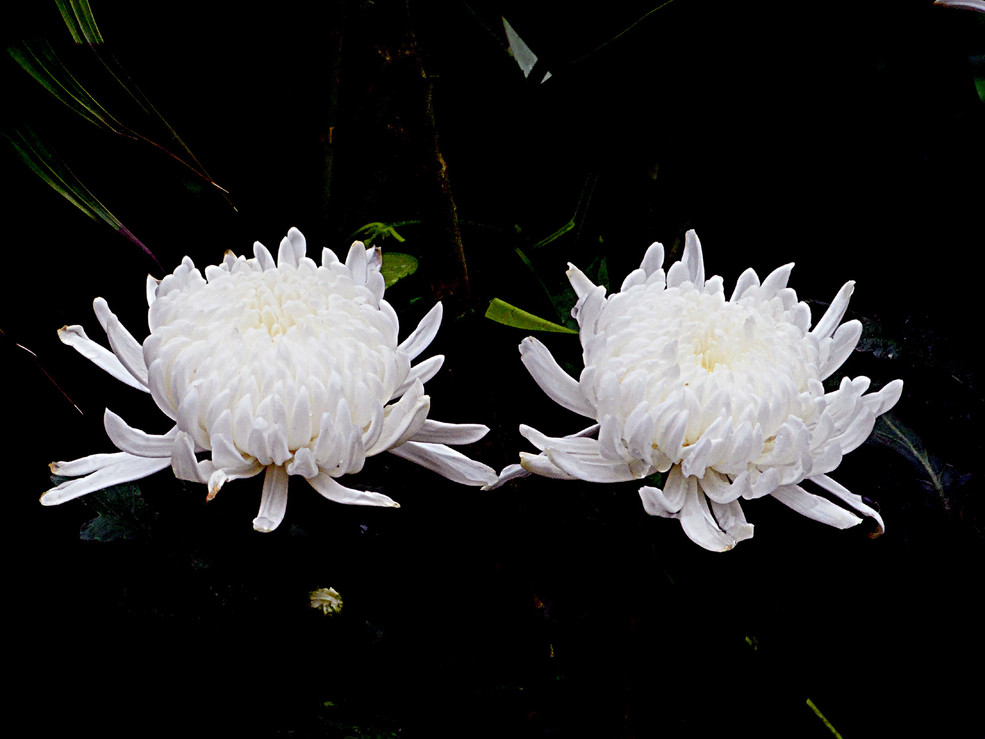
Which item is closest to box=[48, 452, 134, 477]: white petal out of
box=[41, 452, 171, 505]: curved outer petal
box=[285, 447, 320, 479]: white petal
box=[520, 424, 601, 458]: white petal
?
box=[41, 452, 171, 505]: curved outer petal

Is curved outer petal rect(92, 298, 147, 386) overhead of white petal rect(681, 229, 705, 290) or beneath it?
beneath

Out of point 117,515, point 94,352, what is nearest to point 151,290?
point 94,352

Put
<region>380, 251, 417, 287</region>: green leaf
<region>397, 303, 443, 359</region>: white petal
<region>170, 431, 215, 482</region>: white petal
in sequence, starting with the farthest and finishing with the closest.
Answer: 1. <region>380, 251, 417, 287</region>: green leaf
2. <region>397, 303, 443, 359</region>: white petal
3. <region>170, 431, 215, 482</region>: white petal

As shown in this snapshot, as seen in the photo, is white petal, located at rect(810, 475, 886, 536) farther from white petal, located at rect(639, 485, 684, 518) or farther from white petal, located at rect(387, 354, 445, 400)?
white petal, located at rect(387, 354, 445, 400)

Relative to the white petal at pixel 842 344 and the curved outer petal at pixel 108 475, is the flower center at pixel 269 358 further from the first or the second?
the white petal at pixel 842 344

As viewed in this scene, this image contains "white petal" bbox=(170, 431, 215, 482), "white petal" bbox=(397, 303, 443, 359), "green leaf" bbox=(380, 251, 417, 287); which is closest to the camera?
"white petal" bbox=(170, 431, 215, 482)

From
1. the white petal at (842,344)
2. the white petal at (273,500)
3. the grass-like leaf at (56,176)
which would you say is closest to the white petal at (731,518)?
the white petal at (842,344)

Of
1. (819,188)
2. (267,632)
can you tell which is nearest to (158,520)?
(267,632)

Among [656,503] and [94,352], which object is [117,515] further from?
[656,503]
